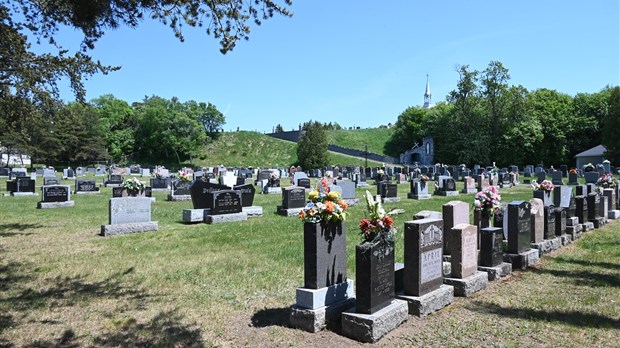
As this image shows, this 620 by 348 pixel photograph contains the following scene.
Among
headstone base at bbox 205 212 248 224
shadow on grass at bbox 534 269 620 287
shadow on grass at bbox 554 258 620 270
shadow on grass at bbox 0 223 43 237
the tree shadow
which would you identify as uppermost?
headstone base at bbox 205 212 248 224

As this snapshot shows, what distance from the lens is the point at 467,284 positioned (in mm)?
6727

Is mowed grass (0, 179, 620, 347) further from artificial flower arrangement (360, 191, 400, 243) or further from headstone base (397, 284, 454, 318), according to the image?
artificial flower arrangement (360, 191, 400, 243)

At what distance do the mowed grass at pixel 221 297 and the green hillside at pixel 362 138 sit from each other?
7115 cm

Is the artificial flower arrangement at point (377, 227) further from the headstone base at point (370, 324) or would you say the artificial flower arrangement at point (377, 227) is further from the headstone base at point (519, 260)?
the headstone base at point (519, 260)

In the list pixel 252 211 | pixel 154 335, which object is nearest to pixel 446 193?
pixel 252 211

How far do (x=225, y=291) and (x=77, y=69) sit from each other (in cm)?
786

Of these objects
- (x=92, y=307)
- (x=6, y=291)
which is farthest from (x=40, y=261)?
(x=92, y=307)

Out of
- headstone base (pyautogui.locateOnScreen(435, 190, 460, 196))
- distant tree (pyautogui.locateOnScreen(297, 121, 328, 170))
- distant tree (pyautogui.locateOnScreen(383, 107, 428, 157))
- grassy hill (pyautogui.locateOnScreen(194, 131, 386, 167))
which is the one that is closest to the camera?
headstone base (pyautogui.locateOnScreen(435, 190, 460, 196))

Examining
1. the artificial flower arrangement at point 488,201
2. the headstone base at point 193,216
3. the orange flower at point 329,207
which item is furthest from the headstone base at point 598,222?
the headstone base at point 193,216

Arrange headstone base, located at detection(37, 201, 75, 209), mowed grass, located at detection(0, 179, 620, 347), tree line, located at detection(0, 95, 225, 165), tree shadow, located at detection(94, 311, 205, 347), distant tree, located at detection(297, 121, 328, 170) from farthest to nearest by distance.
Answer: tree line, located at detection(0, 95, 225, 165)
distant tree, located at detection(297, 121, 328, 170)
headstone base, located at detection(37, 201, 75, 209)
mowed grass, located at detection(0, 179, 620, 347)
tree shadow, located at detection(94, 311, 205, 347)

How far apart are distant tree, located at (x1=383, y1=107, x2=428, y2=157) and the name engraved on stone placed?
68.5 metres

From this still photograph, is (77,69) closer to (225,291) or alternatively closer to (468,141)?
(225,291)

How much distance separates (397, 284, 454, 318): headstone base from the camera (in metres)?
5.73

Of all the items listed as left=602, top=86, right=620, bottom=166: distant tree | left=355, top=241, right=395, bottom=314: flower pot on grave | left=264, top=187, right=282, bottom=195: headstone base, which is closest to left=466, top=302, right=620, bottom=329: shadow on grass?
left=355, top=241, right=395, bottom=314: flower pot on grave
